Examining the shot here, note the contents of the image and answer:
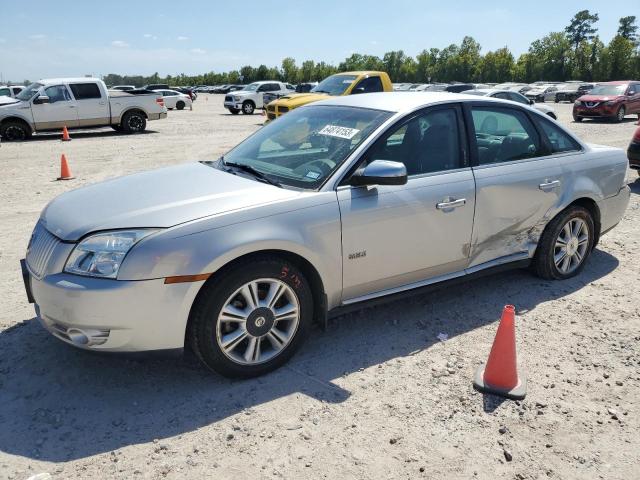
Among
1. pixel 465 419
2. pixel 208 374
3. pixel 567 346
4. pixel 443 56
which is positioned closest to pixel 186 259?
pixel 208 374

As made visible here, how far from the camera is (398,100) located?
410 cm

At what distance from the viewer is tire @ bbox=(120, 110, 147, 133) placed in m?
18.6

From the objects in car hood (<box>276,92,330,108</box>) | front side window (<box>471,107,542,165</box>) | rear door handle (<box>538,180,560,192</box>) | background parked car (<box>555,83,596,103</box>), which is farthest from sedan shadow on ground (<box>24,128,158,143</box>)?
background parked car (<box>555,83,596,103</box>)

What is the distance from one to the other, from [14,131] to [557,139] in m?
16.9

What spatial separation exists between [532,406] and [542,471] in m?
0.56

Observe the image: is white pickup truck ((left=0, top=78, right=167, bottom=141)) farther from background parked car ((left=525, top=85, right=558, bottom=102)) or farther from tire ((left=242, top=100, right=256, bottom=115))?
background parked car ((left=525, top=85, right=558, bottom=102))

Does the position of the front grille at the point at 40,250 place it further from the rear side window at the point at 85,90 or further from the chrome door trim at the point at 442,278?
the rear side window at the point at 85,90

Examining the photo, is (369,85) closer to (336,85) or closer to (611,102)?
(336,85)

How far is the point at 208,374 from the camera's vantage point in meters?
3.42

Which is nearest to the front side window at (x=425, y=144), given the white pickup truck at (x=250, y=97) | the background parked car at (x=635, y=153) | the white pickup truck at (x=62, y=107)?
the background parked car at (x=635, y=153)

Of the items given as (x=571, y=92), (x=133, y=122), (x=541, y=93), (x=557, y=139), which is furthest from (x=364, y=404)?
(x=571, y=92)

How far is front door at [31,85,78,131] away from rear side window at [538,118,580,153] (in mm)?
16219

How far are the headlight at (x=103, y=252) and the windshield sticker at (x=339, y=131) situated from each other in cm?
152

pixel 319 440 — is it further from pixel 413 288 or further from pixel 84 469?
pixel 413 288
